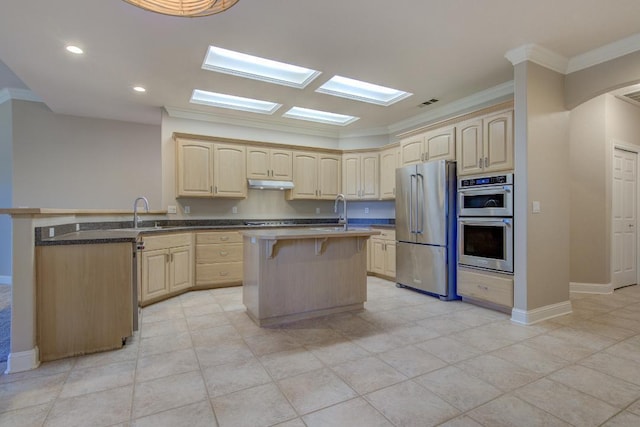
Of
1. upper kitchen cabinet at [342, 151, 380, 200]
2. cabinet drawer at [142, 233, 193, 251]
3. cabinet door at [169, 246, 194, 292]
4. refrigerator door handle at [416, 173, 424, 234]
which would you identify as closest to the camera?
cabinet drawer at [142, 233, 193, 251]

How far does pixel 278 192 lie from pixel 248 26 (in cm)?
327

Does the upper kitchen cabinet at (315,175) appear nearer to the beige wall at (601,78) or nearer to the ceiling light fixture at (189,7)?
the beige wall at (601,78)

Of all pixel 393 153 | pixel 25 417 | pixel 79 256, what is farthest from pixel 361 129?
pixel 25 417

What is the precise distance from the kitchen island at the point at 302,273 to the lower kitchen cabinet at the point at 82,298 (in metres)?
1.06

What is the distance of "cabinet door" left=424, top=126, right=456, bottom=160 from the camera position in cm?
400

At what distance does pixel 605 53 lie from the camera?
122 inches

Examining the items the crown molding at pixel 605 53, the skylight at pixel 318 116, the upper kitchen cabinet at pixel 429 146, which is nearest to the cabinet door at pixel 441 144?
the upper kitchen cabinet at pixel 429 146

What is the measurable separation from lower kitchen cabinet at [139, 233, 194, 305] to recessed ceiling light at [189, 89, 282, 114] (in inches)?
76.2

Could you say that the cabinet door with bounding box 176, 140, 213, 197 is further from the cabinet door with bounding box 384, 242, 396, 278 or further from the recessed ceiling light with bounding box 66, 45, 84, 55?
the cabinet door with bounding box 384, 242, 396, 278

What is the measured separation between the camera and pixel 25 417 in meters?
1.72

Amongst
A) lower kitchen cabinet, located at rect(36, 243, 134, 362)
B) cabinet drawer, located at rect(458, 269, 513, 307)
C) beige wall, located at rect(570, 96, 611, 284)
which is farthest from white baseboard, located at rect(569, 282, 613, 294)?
lower kitchen cabinet, located at rect(36, 243, 134, 362)

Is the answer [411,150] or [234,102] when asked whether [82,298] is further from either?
A: [411,150]

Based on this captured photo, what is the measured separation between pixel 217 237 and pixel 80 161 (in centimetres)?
277

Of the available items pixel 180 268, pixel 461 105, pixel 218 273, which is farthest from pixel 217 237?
pixel 461 105
